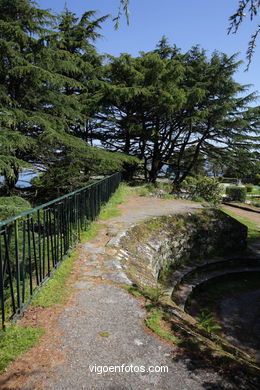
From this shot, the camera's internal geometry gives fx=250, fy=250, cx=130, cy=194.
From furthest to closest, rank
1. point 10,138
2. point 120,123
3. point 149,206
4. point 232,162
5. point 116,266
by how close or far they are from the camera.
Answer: point 232,162 < point 120,123 < point 149,206 < point 10,138 < point 116,266

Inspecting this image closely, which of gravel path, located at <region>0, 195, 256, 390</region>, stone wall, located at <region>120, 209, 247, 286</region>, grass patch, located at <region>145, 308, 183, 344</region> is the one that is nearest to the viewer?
gravel path, located at <region>0, 195, 256, 390</region>

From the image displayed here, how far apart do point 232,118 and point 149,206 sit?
34.9 ft

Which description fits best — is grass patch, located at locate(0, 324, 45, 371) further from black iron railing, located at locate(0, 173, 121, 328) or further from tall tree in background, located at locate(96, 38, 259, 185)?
tall tree in background, located at locate(96, 38, 259, 185)

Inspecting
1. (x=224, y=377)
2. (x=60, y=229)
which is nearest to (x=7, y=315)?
(x=60, y=229)

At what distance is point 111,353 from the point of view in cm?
232

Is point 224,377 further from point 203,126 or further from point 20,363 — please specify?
point 203,126

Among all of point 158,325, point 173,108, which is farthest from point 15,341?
point 173,108

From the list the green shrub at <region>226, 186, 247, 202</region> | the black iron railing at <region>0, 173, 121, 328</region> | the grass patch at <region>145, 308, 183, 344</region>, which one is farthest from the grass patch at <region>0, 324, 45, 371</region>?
the green shrub at <region>226, 186, 247, 202</region>

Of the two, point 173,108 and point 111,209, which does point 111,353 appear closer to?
point 111,209

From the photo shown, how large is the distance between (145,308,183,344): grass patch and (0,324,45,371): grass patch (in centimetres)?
116

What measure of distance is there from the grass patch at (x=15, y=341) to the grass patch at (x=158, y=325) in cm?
116

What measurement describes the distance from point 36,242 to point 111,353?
9.67ft

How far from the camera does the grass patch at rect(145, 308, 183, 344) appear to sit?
102 inches

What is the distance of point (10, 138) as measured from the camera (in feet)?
21.2
